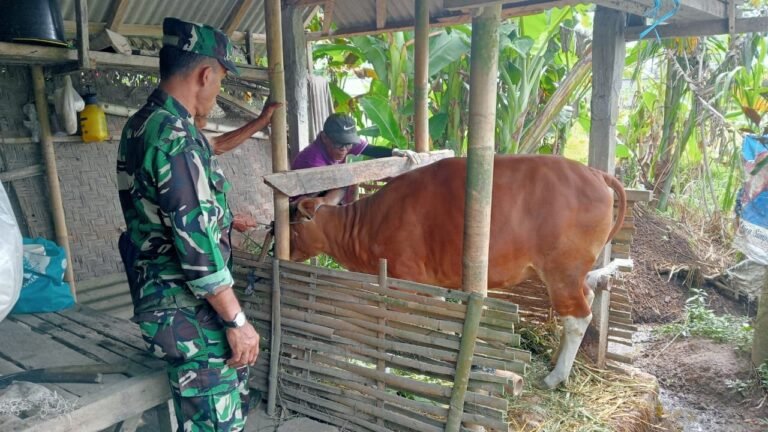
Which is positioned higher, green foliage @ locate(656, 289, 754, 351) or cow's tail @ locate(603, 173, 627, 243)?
cow's tail @ locate(603, 173, 627, 243)

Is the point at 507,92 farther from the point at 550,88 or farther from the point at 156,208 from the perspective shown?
the point at 156,208

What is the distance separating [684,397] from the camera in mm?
5047

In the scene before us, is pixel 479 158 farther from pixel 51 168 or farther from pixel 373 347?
pixel 51 168

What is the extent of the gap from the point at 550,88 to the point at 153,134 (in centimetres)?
712

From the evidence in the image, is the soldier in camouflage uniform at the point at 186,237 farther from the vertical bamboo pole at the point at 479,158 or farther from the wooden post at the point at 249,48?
the wooden post at the point at 249,48

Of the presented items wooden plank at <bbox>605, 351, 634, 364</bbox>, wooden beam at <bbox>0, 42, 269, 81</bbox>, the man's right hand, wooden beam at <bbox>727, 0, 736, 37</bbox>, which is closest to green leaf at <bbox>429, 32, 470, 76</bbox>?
wooden beam at <bbox>727, 0, 736, 37</bbox>

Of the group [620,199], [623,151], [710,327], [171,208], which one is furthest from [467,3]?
[623,151]

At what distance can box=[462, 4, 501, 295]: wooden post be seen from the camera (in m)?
2.61

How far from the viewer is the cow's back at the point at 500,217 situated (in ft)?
12.8

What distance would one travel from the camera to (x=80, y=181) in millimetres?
4727

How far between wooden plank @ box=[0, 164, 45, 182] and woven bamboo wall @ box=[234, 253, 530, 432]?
6.83 feet

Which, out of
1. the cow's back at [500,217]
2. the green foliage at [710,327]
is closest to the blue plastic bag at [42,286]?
the cow's back at [500,217]

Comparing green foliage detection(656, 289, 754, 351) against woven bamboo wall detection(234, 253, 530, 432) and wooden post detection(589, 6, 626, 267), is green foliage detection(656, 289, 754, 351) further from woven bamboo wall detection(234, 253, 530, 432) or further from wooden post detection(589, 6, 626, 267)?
woven bamboo wall detection(234, 253, 530, 432)

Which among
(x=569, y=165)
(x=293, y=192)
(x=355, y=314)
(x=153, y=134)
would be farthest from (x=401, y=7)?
(x=153, y=134)
